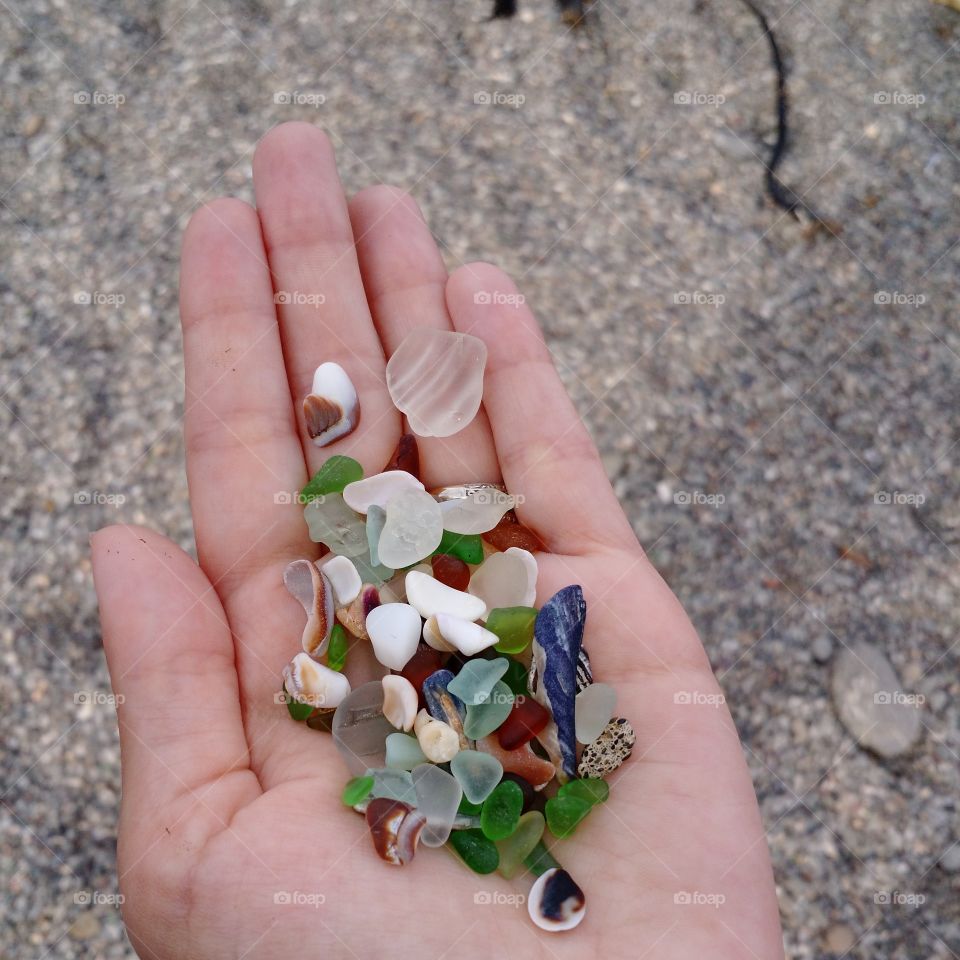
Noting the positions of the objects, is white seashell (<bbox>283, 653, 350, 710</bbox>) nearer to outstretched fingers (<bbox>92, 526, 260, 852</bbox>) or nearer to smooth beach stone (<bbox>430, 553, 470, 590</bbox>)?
outstretched fingers (<bbox>92, 526, 260, 852</bbox>)

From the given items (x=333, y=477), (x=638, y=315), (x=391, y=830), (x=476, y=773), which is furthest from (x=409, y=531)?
(x=638, y=315)

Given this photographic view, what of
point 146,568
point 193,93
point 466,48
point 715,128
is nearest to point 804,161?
point 715,128

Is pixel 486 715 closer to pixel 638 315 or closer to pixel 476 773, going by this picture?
pixel 476 773

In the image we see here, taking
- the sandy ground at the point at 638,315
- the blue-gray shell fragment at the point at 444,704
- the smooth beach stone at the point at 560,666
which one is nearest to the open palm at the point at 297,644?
the smooth beach stone at the point at 560,666

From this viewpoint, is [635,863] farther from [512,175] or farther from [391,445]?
[512,175]

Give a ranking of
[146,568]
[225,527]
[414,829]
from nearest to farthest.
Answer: [414,829] → [146,568] → [225,527]
